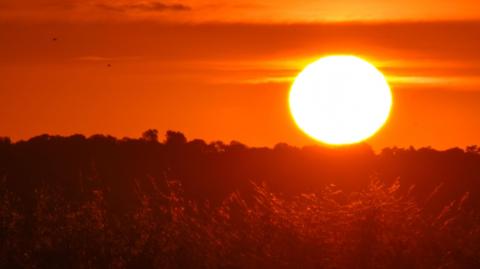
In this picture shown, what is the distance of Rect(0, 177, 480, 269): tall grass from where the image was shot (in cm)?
2617

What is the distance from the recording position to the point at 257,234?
27.3m

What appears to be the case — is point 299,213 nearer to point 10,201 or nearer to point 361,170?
point 10,201

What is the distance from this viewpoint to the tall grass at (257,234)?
85.9 ft

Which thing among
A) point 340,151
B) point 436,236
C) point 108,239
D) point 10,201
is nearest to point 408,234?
point 436,236

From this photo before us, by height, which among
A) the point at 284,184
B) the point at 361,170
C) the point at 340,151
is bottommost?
the point at 284,184

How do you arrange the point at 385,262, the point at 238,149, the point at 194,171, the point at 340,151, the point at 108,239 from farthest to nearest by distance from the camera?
the point at 238,149 → the point at 340,151 → the point at 194,171 → the point at 108,239 → the point at 385,262

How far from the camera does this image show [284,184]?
52.9m

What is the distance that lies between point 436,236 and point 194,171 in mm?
33958

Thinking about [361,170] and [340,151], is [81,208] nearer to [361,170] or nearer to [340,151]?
[361,170]

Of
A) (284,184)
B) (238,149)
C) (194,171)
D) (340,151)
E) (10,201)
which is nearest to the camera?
(10,201)

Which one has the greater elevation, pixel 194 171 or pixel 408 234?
pixel 194 171

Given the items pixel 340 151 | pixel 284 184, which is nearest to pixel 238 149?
pixel 340 151

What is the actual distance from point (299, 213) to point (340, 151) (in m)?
53.6

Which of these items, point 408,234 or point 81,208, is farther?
point 81,208
